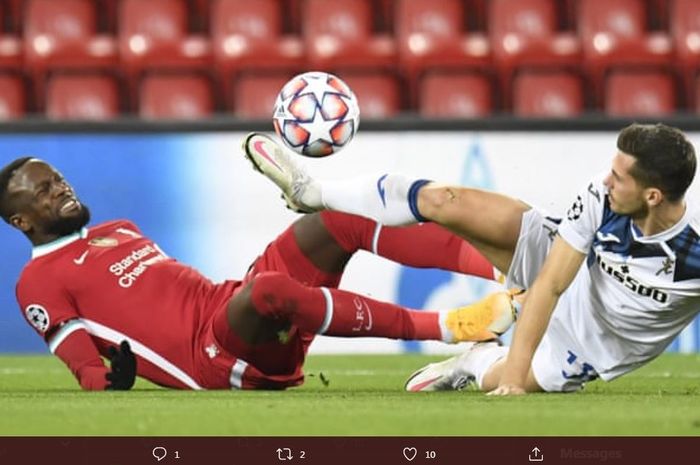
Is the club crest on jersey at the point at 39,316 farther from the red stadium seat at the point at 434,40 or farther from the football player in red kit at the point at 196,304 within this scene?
the red stadium seat at the point at 434,40

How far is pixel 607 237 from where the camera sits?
498 cm

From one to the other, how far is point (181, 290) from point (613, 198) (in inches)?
65.7

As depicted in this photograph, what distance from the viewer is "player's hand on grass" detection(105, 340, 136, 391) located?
17.3 ft

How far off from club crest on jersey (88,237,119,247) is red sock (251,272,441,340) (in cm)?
77

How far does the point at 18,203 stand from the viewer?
5.63m

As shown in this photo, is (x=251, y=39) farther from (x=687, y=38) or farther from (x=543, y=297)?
(x=543, y=297)

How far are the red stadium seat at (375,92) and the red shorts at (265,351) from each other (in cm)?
366

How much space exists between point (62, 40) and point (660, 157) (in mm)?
5727

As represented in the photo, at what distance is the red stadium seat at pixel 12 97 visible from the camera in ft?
30.7

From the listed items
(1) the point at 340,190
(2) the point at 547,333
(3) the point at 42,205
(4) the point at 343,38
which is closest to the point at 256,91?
(4) the point at 343,38
